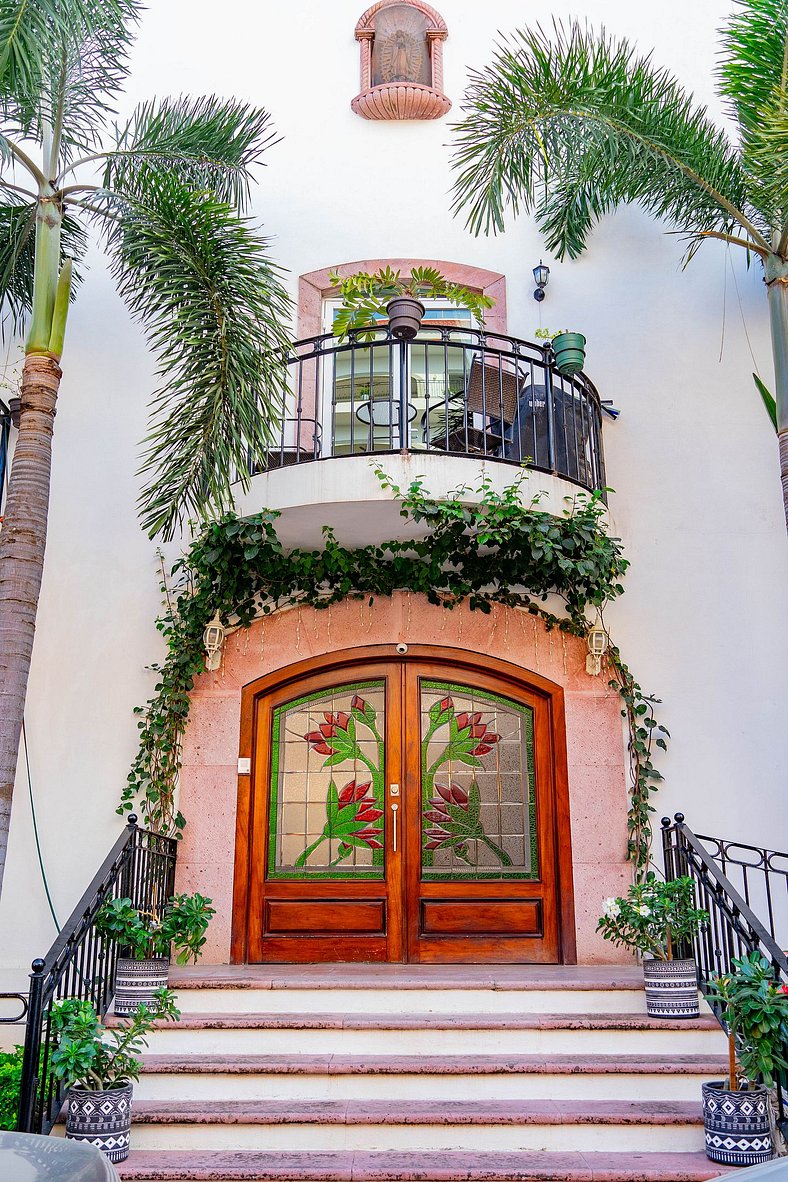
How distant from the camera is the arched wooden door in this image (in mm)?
7129

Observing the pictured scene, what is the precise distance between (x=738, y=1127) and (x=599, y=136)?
19.9 ft

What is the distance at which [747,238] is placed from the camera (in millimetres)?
8336

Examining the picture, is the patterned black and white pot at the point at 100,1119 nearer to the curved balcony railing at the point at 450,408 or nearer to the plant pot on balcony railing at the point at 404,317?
the curved balcony railing at the point at 450,408

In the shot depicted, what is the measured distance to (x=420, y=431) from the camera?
25.0 ft

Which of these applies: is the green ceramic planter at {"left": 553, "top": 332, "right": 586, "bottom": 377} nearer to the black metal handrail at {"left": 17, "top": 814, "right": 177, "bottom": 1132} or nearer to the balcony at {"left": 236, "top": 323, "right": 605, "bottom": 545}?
the balcony at {"left": 236, "top": 323, "right": 605, "bottom": 545}

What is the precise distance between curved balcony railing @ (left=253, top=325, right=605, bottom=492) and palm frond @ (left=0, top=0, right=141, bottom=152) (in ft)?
6.91

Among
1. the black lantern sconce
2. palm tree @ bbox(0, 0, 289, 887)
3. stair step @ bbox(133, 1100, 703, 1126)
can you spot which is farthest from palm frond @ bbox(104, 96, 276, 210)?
stair step @ bbox(133, 1100, 703, 1126)

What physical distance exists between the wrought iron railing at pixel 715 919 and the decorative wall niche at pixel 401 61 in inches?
255

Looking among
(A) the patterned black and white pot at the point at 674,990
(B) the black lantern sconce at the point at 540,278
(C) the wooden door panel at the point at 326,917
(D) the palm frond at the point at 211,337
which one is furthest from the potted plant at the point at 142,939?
(B) the black lantern sconce at the point at 540,278

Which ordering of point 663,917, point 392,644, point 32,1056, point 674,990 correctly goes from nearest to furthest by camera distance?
point 32,1056, point 674,990, point 663,917, point 392,644

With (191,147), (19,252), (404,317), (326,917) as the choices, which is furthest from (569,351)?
(326,917)

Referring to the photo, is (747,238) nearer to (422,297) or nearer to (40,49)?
(422,297)

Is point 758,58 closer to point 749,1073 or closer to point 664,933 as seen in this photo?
point 664,933

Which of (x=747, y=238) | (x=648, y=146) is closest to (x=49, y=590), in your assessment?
(x=648, y=146)
